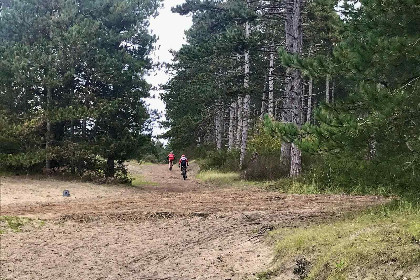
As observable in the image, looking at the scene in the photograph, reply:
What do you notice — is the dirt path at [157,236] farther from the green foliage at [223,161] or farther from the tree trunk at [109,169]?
the green foliage at [223,161]

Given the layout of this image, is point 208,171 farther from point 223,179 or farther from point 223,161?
point 223,179

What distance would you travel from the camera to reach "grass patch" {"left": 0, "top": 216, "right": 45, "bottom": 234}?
405 inches

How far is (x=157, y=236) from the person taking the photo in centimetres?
915

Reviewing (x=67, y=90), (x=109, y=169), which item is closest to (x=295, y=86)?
(x=109, y=169)

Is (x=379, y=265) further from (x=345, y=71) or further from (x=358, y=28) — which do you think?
(x=358, y=28)

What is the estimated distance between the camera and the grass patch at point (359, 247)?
4.70 meters

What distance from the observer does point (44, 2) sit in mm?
24969

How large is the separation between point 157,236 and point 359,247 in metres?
4.81

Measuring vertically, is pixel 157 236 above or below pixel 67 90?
below

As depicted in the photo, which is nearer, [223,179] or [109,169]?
[223,179]

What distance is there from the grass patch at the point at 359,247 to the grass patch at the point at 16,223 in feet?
20.3

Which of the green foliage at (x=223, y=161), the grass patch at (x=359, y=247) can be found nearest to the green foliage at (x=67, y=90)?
the green foliage at (x=223, y=161)

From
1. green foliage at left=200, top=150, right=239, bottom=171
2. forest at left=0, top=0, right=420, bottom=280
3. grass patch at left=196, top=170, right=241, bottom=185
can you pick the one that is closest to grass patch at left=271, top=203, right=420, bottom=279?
forest at left=0, top=0, right=420, bottom=280

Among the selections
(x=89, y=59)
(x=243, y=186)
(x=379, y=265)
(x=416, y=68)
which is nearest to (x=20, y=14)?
(x=89, y=59)
